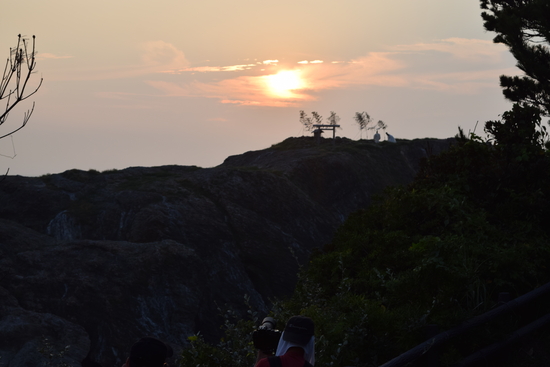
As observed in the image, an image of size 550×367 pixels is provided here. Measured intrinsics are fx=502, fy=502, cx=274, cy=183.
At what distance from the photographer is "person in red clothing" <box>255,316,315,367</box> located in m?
4.13

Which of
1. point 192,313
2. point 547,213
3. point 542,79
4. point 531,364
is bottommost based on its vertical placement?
point 192,313

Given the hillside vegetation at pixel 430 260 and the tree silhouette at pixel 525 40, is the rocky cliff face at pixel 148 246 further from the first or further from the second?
the tree silhouette at pixel 525 40

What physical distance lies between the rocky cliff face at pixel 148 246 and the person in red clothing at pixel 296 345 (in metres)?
8.35

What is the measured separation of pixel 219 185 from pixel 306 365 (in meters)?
29.3

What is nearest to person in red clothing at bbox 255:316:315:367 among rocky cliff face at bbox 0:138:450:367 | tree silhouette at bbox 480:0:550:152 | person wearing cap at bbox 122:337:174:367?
person wearing cap at bbox 122:337:174:367

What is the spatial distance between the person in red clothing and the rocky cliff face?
8349mm

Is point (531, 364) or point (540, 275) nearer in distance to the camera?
point (531, 364)

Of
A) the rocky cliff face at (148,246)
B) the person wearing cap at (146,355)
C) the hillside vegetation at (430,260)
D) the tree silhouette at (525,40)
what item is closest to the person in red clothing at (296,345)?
the person wearing cap at (146,355)

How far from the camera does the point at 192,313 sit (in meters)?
21.4

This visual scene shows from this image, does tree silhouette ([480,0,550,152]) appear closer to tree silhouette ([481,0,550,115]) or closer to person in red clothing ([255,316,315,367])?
tree silhouette ([481,0,550,115])

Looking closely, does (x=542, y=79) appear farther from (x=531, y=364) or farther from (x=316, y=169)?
(x=316, y=169)

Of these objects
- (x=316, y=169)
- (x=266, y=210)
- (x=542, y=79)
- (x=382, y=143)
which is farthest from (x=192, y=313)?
(x=382, y=143)

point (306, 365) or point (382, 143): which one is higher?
point (382, 143)

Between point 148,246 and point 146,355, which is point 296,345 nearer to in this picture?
point 146,355
